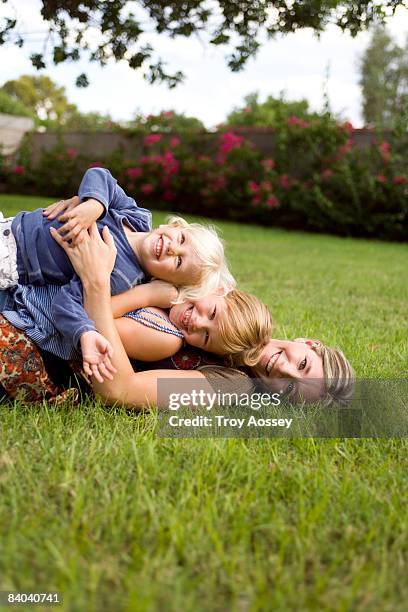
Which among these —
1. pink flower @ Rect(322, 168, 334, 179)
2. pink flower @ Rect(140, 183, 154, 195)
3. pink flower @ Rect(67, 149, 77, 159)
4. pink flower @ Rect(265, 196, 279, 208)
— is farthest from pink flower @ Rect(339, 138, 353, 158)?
pink flower @ Rect(67, 149, 77, 159)

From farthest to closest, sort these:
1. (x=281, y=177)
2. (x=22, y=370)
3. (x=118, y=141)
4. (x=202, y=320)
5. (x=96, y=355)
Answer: (x=118, y=141), (x=281, y=177), (x=202, y=320), (x=22, y=370), (x=96, y=355)

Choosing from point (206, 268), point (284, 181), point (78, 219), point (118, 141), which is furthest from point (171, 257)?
point (118, 141)

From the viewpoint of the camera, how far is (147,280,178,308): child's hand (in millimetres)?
2568

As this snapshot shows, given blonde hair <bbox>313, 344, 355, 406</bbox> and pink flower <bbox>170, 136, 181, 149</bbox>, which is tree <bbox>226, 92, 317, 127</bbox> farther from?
blonde hair <bbox>313, 344, 355, 406</bbox>

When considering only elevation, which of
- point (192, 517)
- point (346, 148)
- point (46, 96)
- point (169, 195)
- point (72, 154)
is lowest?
point (192, 517)

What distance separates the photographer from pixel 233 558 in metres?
1.43

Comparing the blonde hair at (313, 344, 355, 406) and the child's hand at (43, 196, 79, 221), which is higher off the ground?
the child's hand at (43, 196, 79, 221)

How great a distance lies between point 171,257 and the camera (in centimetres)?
255

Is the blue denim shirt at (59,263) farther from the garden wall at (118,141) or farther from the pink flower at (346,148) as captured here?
the garden wall at (118,141)

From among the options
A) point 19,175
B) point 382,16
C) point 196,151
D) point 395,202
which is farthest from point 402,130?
point 19,175

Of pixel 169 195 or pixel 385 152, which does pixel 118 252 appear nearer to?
pixel 385 152

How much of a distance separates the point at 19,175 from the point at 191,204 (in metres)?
4.07

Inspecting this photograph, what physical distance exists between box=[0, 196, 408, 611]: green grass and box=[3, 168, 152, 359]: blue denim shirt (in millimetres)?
336

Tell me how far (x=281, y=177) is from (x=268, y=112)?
19.6 ft
